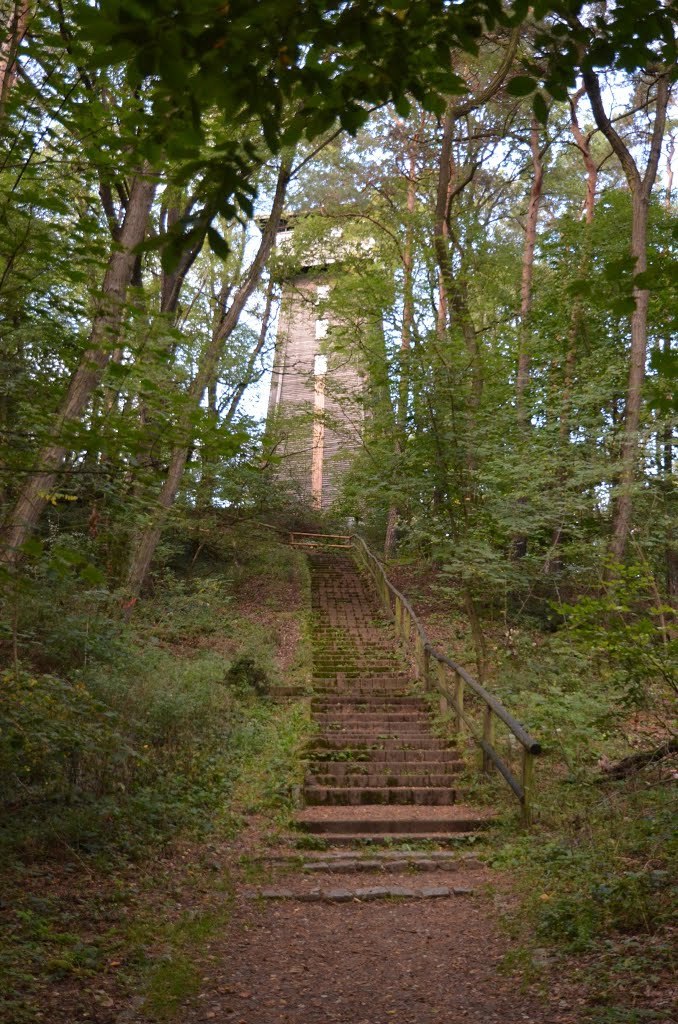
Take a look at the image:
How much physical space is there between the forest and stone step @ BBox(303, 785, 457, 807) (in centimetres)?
48

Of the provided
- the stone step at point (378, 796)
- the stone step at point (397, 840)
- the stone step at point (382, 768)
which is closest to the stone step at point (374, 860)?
the stone step at point (397, 840)

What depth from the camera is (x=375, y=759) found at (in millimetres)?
10602

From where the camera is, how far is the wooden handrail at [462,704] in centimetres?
792

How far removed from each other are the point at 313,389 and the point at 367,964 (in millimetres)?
18067

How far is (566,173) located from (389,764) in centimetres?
1724

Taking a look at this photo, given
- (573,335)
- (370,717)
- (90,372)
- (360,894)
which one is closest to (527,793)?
(360,894)

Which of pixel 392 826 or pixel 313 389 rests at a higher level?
pixel 313 389

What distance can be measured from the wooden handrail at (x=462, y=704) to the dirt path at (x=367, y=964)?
122cm

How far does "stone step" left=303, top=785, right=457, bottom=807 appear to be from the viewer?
30.9 feet

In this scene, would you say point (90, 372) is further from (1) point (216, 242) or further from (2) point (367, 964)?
(1) point (216, 242)

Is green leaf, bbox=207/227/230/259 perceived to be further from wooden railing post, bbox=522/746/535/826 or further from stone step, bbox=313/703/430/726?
stone step, bbox=313/703/430/726

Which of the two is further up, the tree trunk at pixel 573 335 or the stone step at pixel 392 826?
the tree trunk at pixel 573 335

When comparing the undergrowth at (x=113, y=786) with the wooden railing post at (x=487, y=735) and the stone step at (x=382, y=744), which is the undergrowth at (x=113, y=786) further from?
the wooden railing post at (x=487, y=735)

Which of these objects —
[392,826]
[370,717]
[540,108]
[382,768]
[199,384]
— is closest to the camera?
[540,108]
